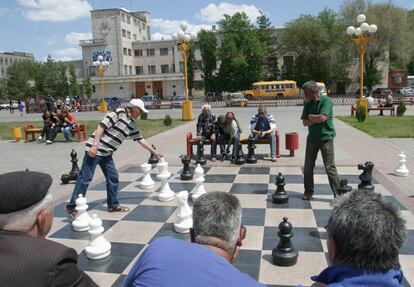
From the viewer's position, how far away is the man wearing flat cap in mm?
1558

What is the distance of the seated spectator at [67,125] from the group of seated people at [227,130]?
21.4ft

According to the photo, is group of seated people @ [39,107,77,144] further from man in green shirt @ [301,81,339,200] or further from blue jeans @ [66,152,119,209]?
man in green shirt @ [301,81,339,200]

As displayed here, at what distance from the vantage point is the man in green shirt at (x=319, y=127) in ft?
18.7

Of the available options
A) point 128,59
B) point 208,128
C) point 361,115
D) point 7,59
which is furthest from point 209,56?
point 7,59

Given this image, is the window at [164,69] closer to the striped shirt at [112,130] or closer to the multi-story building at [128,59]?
the multi-story building at [128,59]

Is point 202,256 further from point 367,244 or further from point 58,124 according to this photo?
point 58,124

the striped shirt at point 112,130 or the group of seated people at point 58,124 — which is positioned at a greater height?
the striped shirt at point 112,130

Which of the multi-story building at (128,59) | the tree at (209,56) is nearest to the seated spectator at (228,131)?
the tree at (209,56)

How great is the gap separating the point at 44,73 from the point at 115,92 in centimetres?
1080

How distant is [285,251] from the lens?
13.1 feet

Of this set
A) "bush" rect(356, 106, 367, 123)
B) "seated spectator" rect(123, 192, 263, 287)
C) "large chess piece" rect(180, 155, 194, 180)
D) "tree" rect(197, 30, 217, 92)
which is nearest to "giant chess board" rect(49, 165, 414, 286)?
"large chess piece" rect(180, 155, 194, 180)

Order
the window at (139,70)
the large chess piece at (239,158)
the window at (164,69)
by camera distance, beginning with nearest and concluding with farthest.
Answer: the large chess piece at (239,158) < the window at (164,69) < the window at (139,70)

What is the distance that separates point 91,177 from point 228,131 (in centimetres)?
441

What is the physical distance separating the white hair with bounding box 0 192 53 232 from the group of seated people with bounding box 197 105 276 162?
24.2 ft
